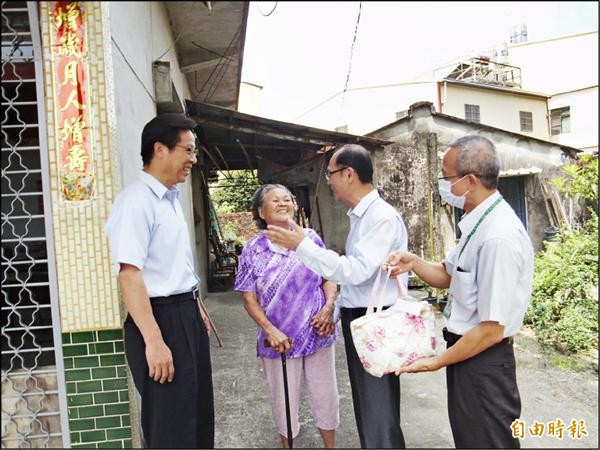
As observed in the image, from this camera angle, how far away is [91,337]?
1.63 m

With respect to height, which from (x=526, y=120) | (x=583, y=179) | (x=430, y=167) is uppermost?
(x=526, y=120)

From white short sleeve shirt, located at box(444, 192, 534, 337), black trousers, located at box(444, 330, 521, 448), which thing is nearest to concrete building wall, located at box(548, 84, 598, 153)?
white short sleeve shirt, located at box(444, 192, 534, 337)

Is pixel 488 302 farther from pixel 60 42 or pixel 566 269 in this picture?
pixel 566 269

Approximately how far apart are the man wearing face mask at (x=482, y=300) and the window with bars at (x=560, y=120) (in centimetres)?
339

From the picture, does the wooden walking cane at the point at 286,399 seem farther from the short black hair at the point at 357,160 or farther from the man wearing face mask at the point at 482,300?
the short black hair at the point at 357,160

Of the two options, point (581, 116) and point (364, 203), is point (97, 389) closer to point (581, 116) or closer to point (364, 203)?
point (364, 203)

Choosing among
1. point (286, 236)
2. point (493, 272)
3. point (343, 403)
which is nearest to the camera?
point (493, 272)

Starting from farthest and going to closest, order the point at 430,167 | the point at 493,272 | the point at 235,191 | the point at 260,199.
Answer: the point at 430,167 < the point at 235,191 < the point at 260,199 < the point at 493,272

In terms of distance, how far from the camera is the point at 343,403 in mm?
2727

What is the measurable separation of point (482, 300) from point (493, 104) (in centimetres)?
277

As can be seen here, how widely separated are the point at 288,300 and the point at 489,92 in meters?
2.74

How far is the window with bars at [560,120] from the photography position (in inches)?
169

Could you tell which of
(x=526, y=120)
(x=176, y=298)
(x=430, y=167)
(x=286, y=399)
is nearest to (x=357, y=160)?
(x=176, y=298)

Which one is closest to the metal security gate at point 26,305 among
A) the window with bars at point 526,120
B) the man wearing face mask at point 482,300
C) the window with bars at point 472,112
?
the man wearing face mask at point 482,300
